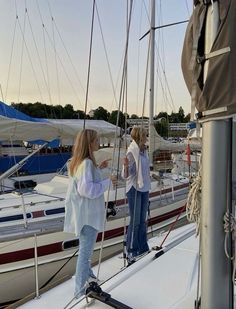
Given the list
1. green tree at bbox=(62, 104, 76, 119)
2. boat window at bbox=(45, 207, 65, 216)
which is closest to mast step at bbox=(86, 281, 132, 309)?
boat window at bbox=(45, 207, 65, 216)

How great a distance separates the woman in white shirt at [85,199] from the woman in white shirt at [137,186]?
3.28 feet

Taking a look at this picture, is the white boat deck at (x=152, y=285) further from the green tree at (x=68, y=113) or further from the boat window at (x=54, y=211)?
the green tree at (x=68, y=113)

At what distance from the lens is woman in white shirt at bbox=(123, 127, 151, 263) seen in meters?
4.09

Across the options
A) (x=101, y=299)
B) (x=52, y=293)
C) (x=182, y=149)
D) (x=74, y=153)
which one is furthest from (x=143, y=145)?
(x=182, y=149)

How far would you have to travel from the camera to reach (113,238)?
5.67 m

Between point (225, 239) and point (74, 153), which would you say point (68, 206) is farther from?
point (225, 239)

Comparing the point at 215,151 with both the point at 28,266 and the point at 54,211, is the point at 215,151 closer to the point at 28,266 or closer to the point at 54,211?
the point at 28,266

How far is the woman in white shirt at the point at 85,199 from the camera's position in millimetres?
3010

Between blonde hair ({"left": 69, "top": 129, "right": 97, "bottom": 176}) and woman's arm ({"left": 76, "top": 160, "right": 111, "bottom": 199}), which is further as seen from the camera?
blonde hair ({"left": 69, "top": 129, "right": 97, "bottom": 176})

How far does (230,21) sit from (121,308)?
1.49m

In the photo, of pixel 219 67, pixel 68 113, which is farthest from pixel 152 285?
pixel 68 113

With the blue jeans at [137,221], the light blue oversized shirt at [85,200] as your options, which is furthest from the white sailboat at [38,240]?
the light blue oversized shirt at [85,200]

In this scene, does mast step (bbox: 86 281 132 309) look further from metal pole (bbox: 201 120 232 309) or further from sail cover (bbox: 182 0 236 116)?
sail cover (bbox: 182 0 236 116)

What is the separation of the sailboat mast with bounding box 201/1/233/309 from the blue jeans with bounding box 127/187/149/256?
2427mm
